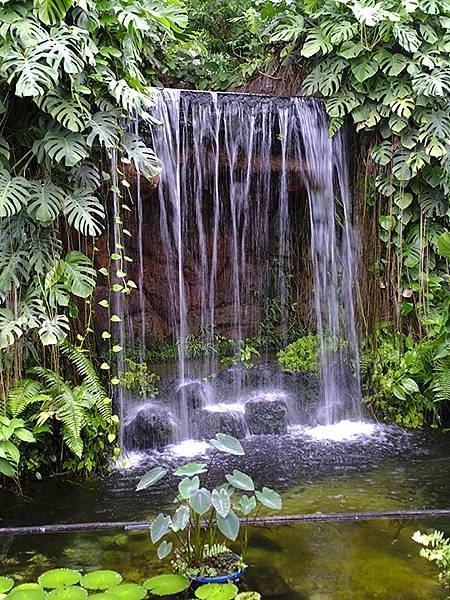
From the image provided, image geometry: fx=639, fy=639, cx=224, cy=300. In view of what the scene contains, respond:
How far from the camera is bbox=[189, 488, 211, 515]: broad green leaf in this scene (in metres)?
2.53

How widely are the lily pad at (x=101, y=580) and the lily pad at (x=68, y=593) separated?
0.09 metres

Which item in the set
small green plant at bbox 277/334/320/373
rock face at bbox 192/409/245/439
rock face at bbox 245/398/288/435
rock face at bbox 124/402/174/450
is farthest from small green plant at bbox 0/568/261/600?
small green plant at bbox 277/334/320/373

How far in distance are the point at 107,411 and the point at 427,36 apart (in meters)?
4.21

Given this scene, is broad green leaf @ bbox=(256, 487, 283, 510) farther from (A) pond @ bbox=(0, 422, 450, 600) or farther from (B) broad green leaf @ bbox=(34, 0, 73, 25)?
(B) broad green leaf @ bbox=(34, 0, 73, 25)

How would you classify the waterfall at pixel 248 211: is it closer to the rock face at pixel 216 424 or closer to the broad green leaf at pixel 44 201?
the rock face at pixel 216 424

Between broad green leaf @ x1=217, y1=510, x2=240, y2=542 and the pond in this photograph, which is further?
the pond

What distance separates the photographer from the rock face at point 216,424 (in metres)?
5.58

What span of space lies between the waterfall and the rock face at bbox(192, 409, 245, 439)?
10 cm

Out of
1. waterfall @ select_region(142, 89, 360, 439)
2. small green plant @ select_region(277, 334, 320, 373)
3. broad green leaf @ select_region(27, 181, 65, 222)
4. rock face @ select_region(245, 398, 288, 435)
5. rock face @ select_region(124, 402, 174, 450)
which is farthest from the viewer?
small green plant @ select_region(277, 334, 320, 373)

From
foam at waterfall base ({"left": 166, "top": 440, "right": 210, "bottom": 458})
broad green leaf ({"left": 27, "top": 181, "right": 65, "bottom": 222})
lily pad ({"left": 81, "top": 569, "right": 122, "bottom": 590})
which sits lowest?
lily pad ({"left": 81, "top": 569, "right": 122, "bottom": 590})

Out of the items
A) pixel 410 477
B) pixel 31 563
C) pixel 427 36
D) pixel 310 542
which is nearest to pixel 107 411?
pixel 31 563

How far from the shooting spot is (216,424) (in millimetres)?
5617

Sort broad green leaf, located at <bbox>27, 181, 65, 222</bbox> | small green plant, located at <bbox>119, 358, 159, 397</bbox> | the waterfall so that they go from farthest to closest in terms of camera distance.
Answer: small green plant, located at <bbox>119, 358, 159, 397</bbox>, the waterfall, broad green leaf, located at <bbox>27, 181, 65, 222</bbox>

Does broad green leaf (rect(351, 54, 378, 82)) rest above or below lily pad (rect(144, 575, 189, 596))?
above
